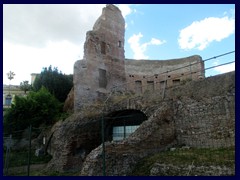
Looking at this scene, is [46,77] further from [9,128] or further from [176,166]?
[176,166]

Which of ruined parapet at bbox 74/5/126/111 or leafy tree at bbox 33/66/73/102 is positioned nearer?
ruined parapet at bbox 74/5/126/111

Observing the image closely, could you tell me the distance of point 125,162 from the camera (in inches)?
376

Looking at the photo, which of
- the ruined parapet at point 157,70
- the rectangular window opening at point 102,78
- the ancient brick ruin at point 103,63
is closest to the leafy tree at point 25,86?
the ruined parapet at point 157,70

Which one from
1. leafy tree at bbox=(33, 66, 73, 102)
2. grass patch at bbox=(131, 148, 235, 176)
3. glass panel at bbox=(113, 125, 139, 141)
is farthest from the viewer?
leafy tree at bbox=(33, 66, 73, 102)

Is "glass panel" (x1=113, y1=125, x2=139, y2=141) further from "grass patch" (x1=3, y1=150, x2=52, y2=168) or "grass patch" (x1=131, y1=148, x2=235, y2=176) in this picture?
"grass patch" (x1=3, y1=150, x2=52, y2=168)

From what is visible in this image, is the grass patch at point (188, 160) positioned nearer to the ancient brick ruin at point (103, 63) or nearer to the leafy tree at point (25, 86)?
the ancient brick ruin at point (103, 63)

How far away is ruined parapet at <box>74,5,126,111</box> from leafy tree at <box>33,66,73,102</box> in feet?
17.9

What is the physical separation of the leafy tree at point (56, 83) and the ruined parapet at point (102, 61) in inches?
214

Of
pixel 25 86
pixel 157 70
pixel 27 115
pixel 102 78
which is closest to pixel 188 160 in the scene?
pixel 102 78

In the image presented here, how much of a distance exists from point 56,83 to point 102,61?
6.31 metres

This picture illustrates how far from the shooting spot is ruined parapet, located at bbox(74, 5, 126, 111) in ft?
63.4

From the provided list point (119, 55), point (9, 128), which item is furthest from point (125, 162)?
point (119, 55)

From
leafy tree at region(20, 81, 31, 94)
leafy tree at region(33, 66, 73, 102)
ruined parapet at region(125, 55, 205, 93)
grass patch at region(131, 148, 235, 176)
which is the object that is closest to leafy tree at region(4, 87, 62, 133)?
leafy tree at region(33, 66, 73, 102)

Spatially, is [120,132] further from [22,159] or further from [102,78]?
[102,78]
